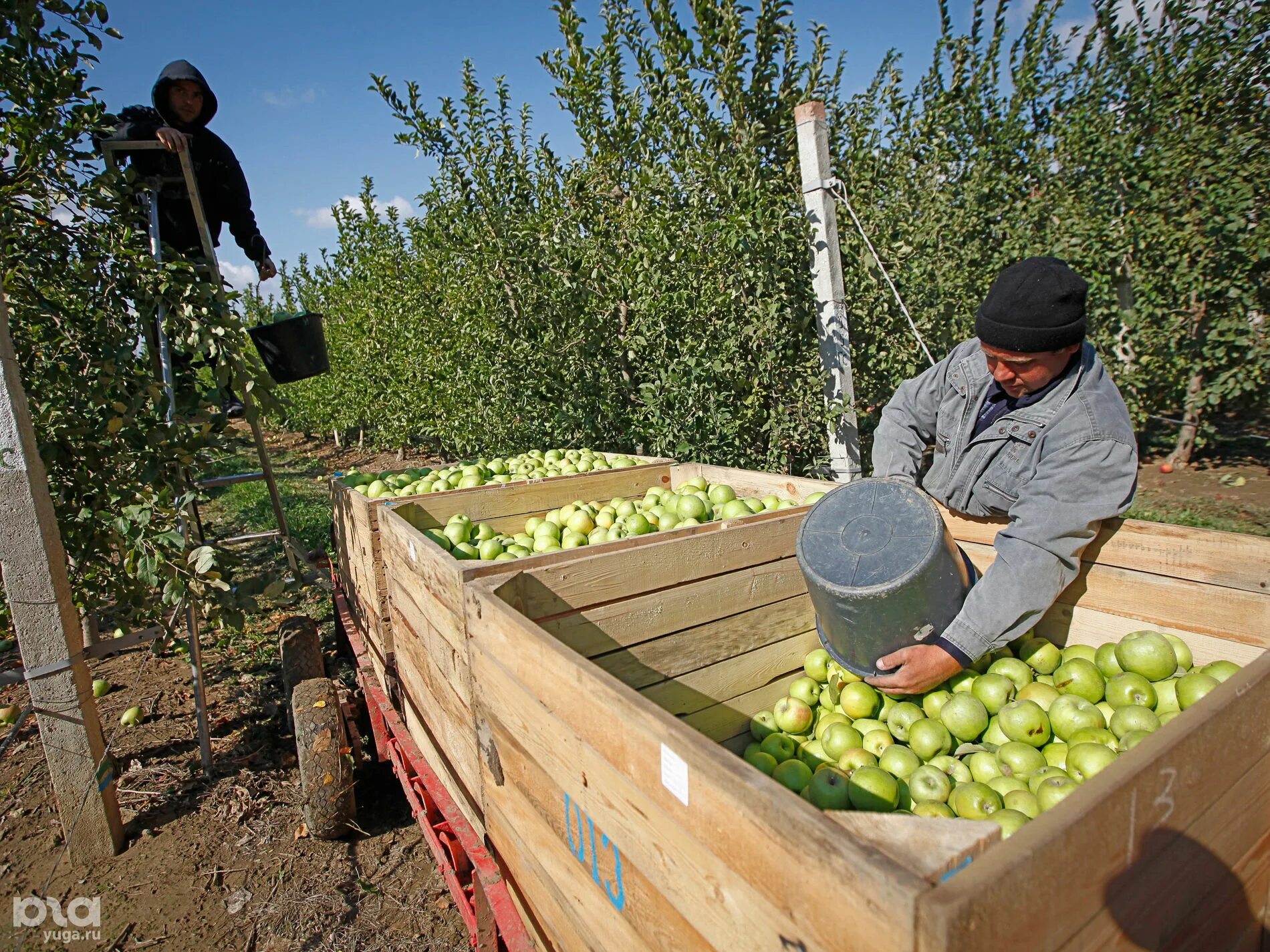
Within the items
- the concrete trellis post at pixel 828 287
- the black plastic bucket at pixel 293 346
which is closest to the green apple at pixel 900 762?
the concrete trellis post at pixel 828 287

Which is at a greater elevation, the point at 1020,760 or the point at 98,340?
the point at 98,340

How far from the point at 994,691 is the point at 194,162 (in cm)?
530

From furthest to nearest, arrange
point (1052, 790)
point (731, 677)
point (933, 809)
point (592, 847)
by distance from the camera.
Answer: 1. point (731, 677)
2. point (933, 809)
3. point (1052, 790)
4. point (592, 847)

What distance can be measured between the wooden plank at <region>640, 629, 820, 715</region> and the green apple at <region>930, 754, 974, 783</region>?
32.4 inches

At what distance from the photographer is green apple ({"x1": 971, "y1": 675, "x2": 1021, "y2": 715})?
7.30 ft

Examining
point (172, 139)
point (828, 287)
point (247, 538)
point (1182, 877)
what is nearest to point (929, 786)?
point (1182, 877)

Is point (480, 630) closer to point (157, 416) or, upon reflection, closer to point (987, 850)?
point (987, 850)

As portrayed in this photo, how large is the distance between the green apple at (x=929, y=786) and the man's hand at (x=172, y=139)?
15.3ft

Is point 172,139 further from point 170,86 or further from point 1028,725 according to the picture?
point 1028,725

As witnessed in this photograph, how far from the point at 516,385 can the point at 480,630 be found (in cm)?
515

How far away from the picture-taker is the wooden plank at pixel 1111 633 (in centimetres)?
209

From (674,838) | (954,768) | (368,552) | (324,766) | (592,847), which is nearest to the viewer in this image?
(674,838)

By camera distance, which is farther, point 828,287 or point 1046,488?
point 828,287

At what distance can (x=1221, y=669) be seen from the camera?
1929 millimetres
